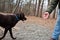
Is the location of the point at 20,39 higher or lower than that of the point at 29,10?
higher

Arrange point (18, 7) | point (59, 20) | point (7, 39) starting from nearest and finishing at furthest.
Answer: point (59, 20), point (7, 39), point (18, 7)

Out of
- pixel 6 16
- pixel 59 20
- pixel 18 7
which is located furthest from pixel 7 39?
pixel 18 7

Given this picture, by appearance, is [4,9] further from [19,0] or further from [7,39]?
[7,39]

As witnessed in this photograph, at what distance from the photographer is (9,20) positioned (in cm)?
784

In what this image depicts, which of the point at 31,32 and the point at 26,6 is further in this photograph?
the point at 26,6

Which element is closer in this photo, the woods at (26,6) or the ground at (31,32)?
the ground at (31,32)

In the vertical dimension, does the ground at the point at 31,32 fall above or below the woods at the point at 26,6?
above

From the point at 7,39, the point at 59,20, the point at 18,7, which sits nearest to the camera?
the point at 59,20

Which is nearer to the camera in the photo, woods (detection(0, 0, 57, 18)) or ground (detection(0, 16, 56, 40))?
ground (detection(0, 16, 56, 40))

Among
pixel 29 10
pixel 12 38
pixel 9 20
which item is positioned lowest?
pixel 29 10

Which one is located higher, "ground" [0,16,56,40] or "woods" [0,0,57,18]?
"ground" [0,16,56,40]

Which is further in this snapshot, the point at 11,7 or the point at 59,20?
the point at 11,7

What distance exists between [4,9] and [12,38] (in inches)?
467

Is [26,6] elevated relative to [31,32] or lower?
lower
